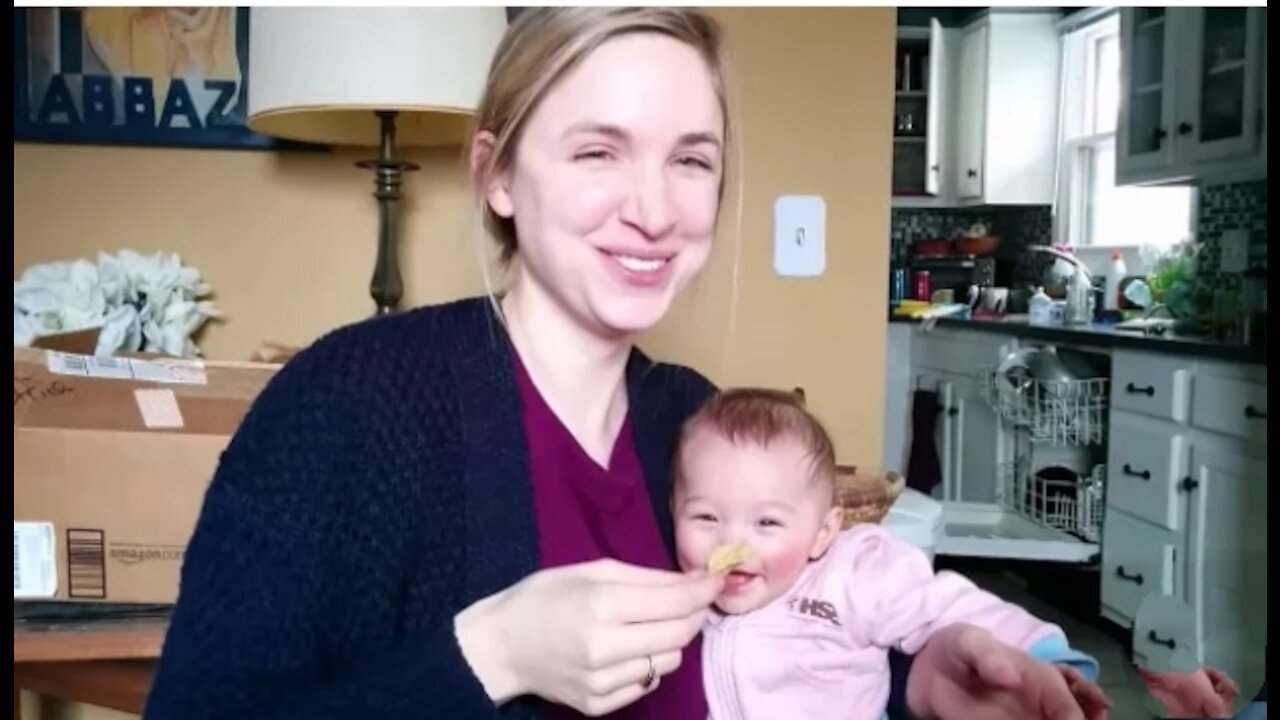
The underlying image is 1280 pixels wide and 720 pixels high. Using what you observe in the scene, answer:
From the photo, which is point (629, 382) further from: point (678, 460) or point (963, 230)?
point (963, 230)

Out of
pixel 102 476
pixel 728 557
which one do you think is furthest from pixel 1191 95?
pixel 102 476

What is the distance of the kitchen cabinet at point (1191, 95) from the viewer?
0.68m

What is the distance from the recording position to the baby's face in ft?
1.82

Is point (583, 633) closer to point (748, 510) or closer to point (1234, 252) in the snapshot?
point (748, 510)

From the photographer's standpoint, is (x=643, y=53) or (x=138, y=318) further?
(x=138, y=318)

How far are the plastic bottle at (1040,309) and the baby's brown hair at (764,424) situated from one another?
361mm

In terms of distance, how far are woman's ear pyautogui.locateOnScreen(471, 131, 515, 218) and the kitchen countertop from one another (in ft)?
1.51

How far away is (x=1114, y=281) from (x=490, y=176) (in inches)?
19.8

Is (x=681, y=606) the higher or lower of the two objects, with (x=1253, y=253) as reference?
lower

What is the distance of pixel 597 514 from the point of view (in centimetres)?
55

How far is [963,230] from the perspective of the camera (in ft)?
3.19

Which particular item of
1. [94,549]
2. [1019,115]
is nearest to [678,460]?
[94,549]

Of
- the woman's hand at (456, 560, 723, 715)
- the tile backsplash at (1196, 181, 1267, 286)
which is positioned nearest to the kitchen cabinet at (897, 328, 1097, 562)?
the tile backsplash at (1196, 181, 1267, 286)

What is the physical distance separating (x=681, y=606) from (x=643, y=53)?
0.82 ft
